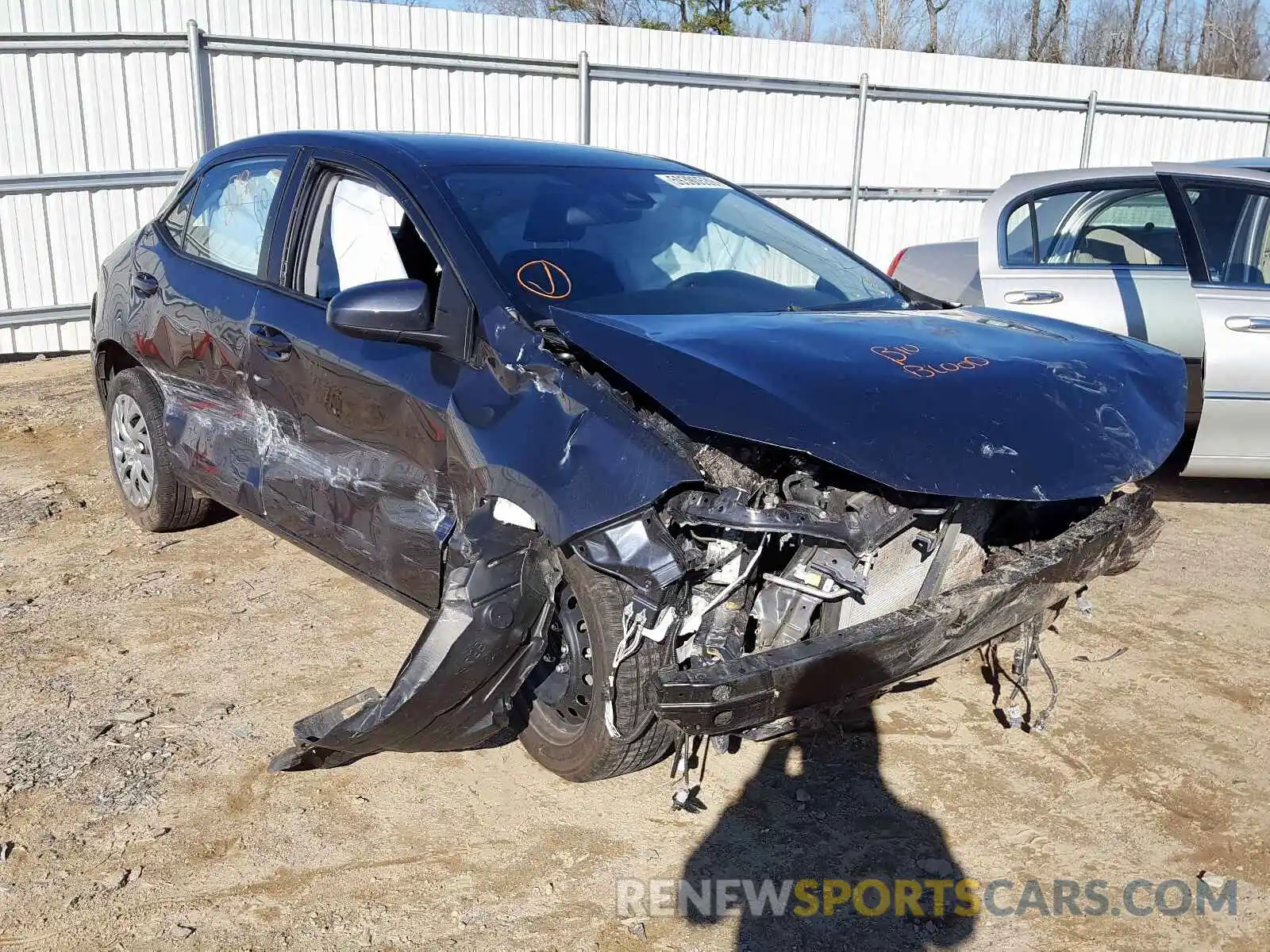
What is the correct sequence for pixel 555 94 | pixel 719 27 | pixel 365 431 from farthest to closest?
pixel 719 27, pixel 555 94, pixel 365 431

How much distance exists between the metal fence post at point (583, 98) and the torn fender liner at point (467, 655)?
27.8 ft

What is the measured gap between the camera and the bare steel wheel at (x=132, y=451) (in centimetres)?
498

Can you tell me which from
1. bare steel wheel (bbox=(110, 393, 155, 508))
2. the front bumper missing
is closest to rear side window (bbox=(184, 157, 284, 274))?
bare steel wheel (bbox=(110, 393, 155, 508))

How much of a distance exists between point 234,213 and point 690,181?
1790 mm

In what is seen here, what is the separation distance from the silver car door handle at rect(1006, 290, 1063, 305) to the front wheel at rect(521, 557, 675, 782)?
3.47 m

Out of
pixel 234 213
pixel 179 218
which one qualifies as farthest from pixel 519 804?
pixel 179 218

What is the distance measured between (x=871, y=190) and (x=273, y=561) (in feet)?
30.9

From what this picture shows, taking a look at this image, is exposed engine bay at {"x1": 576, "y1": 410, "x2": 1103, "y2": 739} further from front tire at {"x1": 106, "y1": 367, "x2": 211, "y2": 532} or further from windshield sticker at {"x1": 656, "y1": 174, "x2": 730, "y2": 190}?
front tire at {"x1": 106, "y1": 367, "x2": 211, "y2": 532}

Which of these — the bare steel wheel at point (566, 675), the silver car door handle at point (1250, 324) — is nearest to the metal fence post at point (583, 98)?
the silver car door handle at point (1250, 324)

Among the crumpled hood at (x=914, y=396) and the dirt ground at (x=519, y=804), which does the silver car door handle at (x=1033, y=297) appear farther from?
the crumpled hood at (x=914, y=396)

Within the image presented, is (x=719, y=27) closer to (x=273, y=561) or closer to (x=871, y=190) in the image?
(x=871, y=190)

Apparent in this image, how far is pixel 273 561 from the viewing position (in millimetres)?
4934

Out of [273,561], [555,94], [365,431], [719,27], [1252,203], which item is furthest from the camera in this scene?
[719,27]

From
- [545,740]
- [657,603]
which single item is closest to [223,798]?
[545,740]
